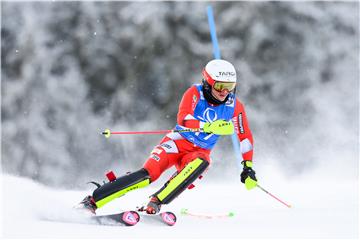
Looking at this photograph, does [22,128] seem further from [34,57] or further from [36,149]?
[34,57]

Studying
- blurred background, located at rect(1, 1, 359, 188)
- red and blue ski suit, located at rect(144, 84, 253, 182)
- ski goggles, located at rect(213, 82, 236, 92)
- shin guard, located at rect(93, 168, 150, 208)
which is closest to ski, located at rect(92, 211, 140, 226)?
shin guard, located at rect(93, 168, 150, 208)

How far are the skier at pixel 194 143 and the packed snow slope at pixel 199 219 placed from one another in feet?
0.94

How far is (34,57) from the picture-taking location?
36.1 feet

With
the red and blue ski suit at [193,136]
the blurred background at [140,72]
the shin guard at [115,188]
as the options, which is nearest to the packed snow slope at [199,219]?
the shin guard at [115,188]

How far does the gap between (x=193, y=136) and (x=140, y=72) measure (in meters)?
7.07

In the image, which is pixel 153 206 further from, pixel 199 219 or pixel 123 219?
pixel 199 219

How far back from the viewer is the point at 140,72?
11.0 meters

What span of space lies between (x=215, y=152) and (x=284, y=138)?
4.94ft

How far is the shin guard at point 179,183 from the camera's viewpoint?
12.1 ft

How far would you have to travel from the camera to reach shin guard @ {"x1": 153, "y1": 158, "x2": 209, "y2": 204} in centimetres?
368

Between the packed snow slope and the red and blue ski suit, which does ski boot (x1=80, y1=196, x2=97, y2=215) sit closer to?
the packed snow slope

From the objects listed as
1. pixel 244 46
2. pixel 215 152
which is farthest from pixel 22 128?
pixel 244 46

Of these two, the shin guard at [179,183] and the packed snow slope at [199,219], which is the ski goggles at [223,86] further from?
the packed snow slope at [199,219]

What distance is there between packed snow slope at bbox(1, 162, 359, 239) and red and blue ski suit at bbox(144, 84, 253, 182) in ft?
1.62
